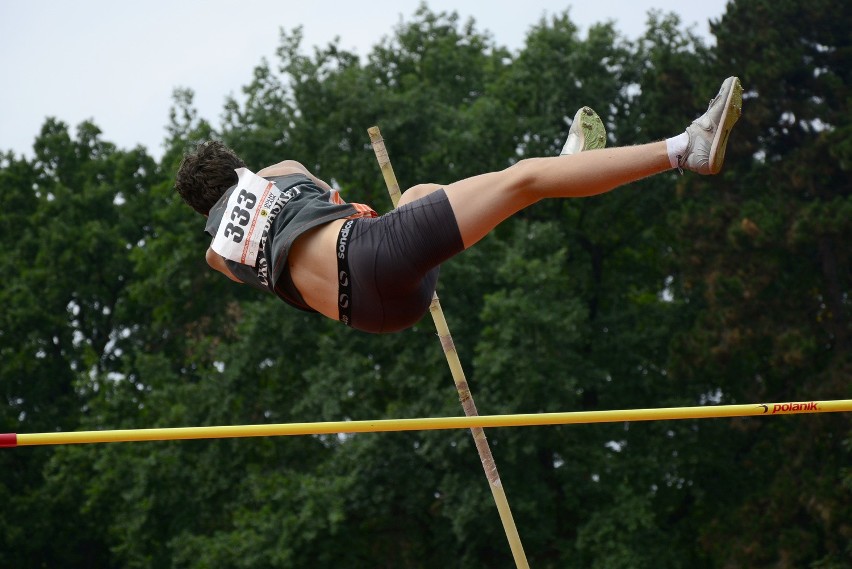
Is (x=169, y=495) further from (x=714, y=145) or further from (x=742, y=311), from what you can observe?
(x=714, y=145)

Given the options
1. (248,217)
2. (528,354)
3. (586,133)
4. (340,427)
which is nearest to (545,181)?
(586,133)

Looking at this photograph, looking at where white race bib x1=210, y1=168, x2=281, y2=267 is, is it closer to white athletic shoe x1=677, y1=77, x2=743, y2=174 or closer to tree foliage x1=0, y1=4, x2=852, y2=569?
white athletic shoe x1=677, y1=77, x2=743, y2=174

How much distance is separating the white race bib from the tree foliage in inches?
497

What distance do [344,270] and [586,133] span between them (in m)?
0.97

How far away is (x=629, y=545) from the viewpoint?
17.1 meters

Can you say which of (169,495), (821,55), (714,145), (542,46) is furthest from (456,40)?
(714,145)

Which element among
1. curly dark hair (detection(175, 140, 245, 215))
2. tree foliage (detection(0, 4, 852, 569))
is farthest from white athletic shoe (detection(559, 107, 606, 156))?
tree foliage (detection(0, 4, 852, 569))

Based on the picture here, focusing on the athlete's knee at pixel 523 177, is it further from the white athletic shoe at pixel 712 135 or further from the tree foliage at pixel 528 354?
the tree foliage at pixel 528 354

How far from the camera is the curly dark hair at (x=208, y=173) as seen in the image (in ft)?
15.0

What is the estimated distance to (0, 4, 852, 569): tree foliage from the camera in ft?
57.2

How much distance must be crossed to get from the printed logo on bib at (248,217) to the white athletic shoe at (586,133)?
3.03 ft

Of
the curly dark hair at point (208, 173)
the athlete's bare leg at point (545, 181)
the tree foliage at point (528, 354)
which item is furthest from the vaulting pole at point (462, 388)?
the tree foliage at point (528, 354)

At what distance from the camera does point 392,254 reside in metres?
4.17

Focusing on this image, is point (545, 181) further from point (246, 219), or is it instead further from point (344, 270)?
point (246, 219)
